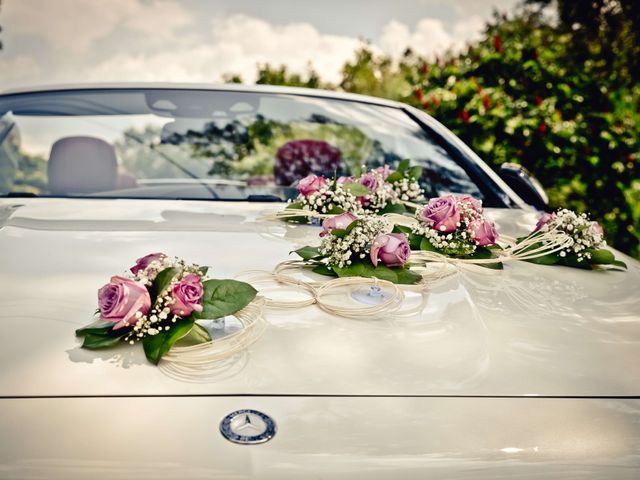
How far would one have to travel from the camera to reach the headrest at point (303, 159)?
124 inches

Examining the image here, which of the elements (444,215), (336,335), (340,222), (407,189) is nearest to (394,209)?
(407,189)

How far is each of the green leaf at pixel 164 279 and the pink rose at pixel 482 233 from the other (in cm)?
85

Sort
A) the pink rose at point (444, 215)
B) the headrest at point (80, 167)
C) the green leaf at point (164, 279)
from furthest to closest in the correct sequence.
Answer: the headrest at point (80, 167), the pink rose at point (444, 215), the green leaf at point (164, 279)

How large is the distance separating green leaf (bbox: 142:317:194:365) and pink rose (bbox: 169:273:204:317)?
21mm

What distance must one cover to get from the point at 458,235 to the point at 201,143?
1562mm

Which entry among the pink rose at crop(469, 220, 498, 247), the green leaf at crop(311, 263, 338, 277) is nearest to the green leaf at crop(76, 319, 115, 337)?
the green leaf at crop(311, 263, 338, 277)

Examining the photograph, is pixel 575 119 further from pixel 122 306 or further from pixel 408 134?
pixel 122 306

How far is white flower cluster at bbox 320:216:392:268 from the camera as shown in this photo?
158 centimetres

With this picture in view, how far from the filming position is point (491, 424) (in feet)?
→ 3.77

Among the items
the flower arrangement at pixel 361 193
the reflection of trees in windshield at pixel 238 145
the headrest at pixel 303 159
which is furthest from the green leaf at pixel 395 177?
the headrest at pixel 303 159

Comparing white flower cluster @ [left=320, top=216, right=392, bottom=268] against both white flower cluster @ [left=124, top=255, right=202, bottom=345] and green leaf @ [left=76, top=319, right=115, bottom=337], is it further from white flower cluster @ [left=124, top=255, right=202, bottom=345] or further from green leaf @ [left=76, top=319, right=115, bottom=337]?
green leaf @ [left=76, top=319, right=115, bottom=337]

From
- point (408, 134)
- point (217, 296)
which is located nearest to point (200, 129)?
point (408, 134)

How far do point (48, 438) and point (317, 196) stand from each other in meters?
1.22

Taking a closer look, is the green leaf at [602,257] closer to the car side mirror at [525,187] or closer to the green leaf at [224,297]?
the car side mirror at [525,187]
